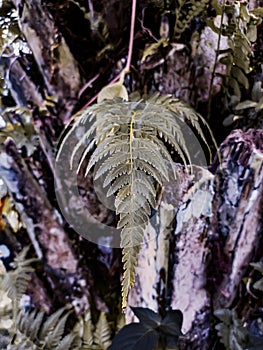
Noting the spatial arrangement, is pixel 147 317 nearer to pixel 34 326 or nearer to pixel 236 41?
pixel 34 326

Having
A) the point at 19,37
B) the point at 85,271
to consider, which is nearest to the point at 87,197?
the point at 85,271

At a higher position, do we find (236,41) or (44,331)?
(236,41)

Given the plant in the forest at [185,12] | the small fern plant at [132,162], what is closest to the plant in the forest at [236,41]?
the plant in the forest at [185,12]

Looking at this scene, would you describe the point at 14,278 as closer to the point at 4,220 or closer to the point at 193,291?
the point at 4,220

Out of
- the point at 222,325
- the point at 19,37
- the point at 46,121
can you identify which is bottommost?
→ the point at 222,325

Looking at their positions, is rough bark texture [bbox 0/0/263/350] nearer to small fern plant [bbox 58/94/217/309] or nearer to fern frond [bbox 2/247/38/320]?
fern frond [bbox 2/247/38/320]

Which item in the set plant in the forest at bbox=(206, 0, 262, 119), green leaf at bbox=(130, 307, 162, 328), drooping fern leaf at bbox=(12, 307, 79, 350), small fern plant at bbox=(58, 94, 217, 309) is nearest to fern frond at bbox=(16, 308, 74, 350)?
drooping fern leaf at bbox=(12, 307, 79, 350)

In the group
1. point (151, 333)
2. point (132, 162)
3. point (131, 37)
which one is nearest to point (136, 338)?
point (151, 333)

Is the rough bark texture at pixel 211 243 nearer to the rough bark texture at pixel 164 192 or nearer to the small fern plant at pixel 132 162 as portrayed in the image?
the rough bark texture at pixel 164 192
